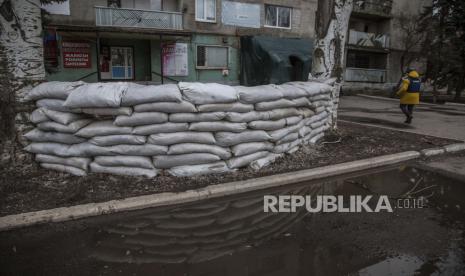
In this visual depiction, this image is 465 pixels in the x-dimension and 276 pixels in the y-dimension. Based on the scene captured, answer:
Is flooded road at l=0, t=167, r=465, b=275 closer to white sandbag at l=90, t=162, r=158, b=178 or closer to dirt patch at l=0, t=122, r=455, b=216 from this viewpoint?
dirt patch at l=0, t=122, r=455, b=216

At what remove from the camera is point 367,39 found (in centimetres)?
2627

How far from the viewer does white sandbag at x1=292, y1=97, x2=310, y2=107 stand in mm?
5496

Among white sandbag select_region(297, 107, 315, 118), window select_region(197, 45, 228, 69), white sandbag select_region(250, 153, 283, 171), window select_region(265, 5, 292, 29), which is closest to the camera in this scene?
white sandbag select_region(250, 153, 283, 171)

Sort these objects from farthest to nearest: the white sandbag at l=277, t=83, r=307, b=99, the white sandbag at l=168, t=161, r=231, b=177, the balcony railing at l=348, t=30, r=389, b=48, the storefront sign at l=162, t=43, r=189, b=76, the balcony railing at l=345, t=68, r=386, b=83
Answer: the balcony railing at l=345, t=68, r=386, b=83 → the balcony railing at l=348, t=30, r=389, b=48 → the storefront sign at l=162, t=43, r=189, b=76 → the white sandbag at l=277, t=83, r=307, b=99 → the white sandbag at l=168, t=161, r=231, b=177

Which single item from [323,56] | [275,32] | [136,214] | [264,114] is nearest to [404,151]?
[323,56]

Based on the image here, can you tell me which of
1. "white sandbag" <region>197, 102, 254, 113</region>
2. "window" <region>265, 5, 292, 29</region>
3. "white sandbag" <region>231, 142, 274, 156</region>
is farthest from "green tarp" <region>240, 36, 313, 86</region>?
"white sandbag" <region>197, 102, 254, 113</region>

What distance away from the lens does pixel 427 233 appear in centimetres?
335

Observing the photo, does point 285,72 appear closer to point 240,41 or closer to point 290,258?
point 240,41

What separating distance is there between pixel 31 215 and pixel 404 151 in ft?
18.9

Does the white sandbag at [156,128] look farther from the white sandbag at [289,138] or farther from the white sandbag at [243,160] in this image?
the white sandbag at [289,138]

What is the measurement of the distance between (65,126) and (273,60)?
15698 mm

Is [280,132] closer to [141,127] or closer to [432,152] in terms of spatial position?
[141,127]

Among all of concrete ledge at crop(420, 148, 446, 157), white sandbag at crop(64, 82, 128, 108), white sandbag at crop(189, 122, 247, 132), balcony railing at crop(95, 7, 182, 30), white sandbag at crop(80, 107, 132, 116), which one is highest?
balcony railing at crop(95, 7, 182, 30)

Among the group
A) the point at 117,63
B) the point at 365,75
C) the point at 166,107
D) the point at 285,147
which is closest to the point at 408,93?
the point at 285,147
